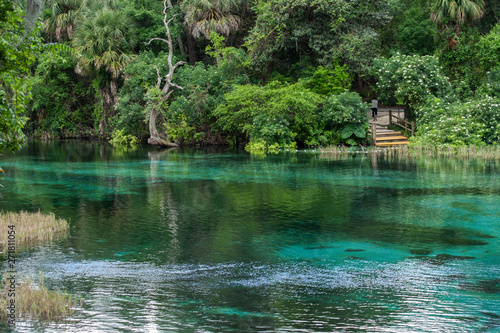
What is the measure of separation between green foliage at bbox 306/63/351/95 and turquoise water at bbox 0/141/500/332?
13.0m

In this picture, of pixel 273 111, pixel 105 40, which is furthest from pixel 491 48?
pixel 105 40

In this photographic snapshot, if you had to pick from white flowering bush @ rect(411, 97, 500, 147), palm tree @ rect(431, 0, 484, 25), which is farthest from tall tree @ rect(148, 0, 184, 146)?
palm tree @ rect(431, 0, 484, 25)

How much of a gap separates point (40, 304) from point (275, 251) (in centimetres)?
485

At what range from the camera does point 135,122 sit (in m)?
40.5

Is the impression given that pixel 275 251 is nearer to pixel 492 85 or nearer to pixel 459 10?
pixel 492 85

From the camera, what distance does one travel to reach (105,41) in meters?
40.9

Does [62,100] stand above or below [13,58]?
above

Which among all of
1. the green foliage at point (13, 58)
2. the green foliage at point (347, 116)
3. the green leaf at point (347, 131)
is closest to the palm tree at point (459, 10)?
the green foliage at point (347, 116)

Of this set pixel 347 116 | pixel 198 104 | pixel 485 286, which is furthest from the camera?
pixel 198 104

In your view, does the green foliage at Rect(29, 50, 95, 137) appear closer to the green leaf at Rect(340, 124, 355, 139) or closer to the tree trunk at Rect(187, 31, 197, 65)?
the tree trunk at Rect(187, 31, 197, 65)

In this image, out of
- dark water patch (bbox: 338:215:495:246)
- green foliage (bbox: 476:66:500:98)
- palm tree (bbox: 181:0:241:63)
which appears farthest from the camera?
palm tree (bbox: 181:0:241:63)

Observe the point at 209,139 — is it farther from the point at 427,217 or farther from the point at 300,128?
the point at 427,217

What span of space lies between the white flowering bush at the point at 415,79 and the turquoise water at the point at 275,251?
10.4m

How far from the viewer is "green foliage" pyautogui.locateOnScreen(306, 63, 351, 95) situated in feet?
114
